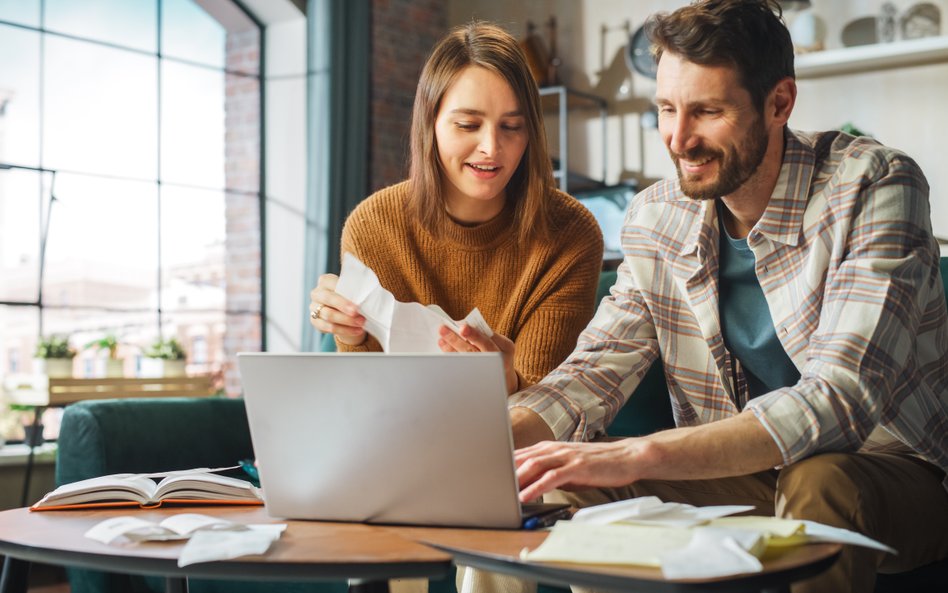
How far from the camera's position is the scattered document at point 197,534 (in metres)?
1.05

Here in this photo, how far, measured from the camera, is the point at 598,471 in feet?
4.06

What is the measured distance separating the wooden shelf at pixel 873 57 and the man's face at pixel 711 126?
316 centimetres

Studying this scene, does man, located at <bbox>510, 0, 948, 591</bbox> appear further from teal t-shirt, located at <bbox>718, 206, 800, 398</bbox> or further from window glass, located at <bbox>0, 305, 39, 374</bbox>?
window glass, located at <bbox>0, 305, 39, 374</bbox>

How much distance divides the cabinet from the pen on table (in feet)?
12.8

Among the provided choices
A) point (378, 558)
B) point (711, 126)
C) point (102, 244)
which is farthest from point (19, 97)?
point (378, 558)

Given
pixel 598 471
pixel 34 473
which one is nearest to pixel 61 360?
pixel 34 473

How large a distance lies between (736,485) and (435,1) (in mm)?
4540

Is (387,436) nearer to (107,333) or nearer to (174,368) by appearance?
(174,368)

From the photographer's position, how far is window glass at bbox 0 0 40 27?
165 inches

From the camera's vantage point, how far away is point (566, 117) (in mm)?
5246

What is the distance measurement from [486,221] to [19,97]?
2833 mm

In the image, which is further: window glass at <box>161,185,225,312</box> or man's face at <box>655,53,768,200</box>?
window glass at <box>161,185,225,312</box>

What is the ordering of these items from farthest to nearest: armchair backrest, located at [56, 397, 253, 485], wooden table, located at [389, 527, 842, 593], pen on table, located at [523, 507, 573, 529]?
armchair backrest, located at [56, 397, 253, 485], pen on table, located at [523, 507, 573, 529], wooden table, located at [389, 527, 842, 593]

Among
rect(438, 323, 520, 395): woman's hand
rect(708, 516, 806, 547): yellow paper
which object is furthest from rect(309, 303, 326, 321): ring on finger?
rect(708, 516, 806, 547): yellow paper
